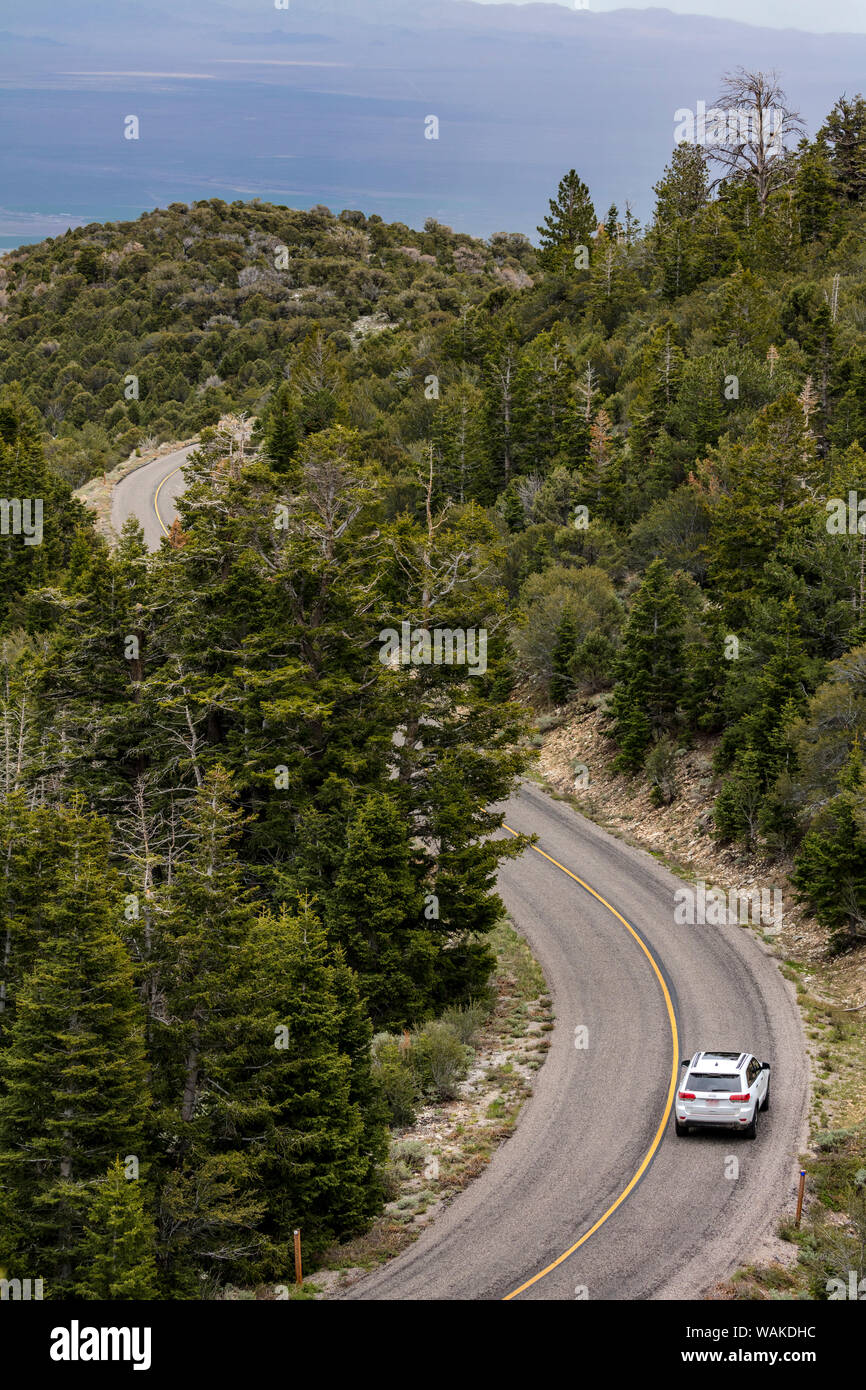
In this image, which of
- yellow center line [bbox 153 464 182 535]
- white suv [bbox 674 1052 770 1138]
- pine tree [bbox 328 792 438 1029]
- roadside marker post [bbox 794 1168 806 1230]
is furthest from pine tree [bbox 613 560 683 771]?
yellow center line [bbox 153 464 182 535]

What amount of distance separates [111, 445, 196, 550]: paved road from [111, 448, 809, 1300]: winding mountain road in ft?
105

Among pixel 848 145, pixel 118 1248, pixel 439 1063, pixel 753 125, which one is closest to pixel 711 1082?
pixel 439 1063

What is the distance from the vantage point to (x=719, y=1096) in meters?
21.8

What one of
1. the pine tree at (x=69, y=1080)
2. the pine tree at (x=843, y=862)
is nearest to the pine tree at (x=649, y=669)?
Result: the pine tree at (x=843, y=862)

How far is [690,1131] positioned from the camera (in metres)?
22.2

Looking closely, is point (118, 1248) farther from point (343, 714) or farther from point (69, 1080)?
point (343, 714)

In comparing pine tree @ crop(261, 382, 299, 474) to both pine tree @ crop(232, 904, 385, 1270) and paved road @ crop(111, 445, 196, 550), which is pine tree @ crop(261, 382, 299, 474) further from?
pine tree @ crop(232, 904, 385, 1270)

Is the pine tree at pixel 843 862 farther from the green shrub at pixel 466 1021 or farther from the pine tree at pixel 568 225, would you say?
the pine tree at pixel 568 225

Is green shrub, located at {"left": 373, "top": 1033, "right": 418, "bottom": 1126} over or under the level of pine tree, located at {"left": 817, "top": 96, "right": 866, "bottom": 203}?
under

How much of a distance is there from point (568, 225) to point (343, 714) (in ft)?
210

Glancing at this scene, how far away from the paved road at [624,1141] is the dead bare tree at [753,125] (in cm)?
6038

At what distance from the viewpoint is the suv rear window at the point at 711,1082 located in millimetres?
21797

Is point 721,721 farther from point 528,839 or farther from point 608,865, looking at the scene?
point 528,839

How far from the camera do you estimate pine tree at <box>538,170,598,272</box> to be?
274 feet
